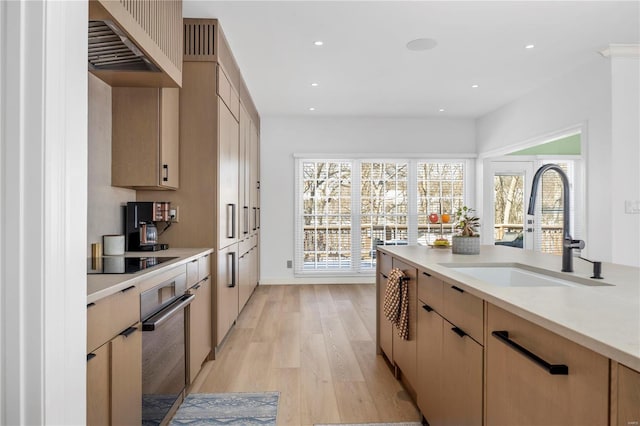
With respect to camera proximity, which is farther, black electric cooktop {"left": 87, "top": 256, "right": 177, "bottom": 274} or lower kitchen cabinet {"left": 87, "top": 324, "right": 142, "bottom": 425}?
black electric cooktop {"left": 87, "top": 256, "right": 177, "bottom": 274}

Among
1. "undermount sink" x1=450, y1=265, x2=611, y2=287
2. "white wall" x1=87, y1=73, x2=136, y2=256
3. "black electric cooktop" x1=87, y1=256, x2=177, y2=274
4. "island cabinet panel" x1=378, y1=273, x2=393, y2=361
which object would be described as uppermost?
"white wall" x1=87, y1=73, x2=136, y2=256

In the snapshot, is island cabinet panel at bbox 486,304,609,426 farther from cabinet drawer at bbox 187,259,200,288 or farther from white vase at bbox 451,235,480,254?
cabinet drawer at bbox 187,259,200,288

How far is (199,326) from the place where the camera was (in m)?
2.58

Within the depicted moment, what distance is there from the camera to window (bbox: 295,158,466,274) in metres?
6.16

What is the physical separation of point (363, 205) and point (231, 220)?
3.15m

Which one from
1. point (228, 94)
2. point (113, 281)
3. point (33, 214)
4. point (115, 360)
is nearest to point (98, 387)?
point (115, 360)

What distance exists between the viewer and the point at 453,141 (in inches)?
247

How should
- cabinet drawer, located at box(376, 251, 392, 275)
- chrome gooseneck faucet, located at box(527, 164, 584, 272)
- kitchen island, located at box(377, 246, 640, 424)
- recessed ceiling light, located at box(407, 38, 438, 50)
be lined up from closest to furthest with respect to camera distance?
1. kitchen island, located at box(377, 246, 640, 424)
2. chrome gooseneck faucet, located at box(527, 164, 584, 272)
3. cabinet drawer, located at box(376, 251, 392, 275)
4. recessed ceiling light, located at box(407, 38, 438, 50)

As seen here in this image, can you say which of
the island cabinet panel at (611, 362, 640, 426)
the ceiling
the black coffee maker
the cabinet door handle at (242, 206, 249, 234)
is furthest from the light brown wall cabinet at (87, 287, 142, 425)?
the cabinet door handle at (242, 206, 249, 234)

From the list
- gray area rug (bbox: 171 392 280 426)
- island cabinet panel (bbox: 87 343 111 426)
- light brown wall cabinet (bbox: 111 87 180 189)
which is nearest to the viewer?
island cabinet panel (bbox: 87 343 111 426)

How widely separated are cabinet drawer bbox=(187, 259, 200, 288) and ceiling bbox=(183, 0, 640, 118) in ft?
6.13

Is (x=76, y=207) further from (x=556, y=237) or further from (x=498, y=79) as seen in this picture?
(x=556, y=237)

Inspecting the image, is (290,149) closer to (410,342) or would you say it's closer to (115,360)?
(410,342)

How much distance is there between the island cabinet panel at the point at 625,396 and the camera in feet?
2.25
